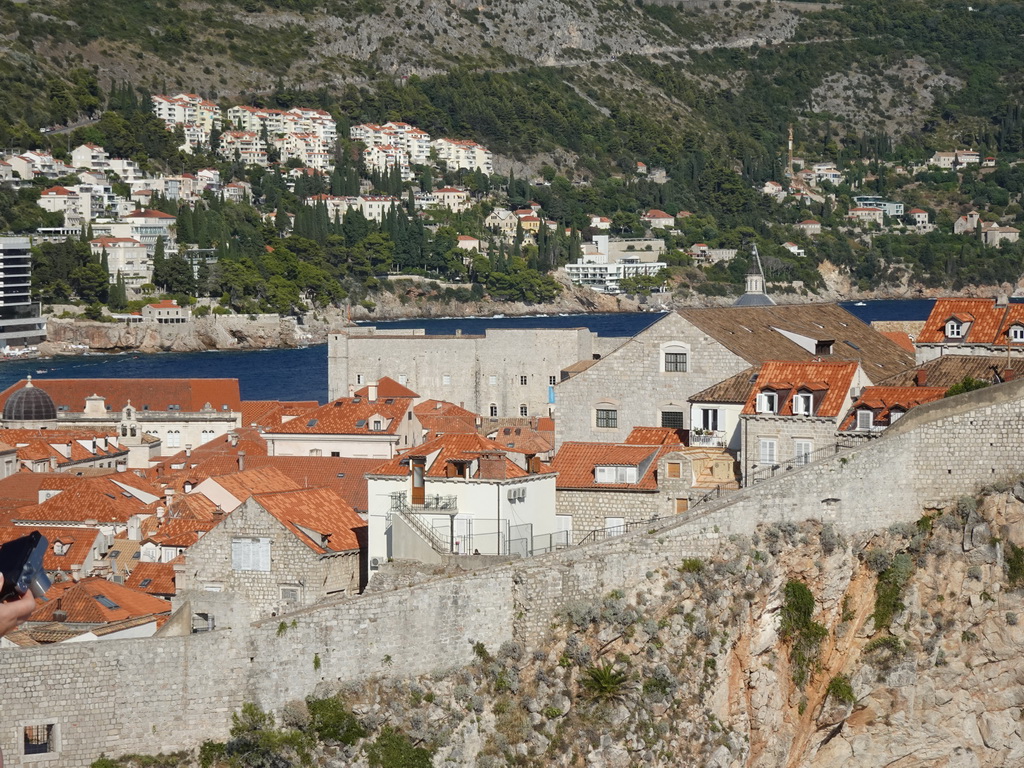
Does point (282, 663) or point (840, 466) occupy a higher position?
point (840, 466)

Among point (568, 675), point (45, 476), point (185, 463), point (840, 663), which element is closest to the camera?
point (568, 675)

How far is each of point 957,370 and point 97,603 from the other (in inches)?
878

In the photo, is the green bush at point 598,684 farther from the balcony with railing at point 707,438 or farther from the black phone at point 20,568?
the black phone at point 20,568

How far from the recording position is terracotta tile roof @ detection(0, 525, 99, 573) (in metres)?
52.7

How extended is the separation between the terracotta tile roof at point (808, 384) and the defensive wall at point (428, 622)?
3.38 meters

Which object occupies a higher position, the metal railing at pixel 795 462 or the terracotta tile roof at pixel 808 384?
the terracotta tile roof at pixel 808 384

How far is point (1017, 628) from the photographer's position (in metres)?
39.3

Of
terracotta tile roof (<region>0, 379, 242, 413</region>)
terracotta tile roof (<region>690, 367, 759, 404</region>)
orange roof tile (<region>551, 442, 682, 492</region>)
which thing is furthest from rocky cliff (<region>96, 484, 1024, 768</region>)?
terracotta tile roof (<region>0, 379, 242, 413</region>)

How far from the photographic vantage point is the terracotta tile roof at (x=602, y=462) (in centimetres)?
4525

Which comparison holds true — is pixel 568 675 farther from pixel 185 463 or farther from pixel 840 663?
pixel 185 463

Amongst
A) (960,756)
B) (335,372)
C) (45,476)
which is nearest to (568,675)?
(960,756)

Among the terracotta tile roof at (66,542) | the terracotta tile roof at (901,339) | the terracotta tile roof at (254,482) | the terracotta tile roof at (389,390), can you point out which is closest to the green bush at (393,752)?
the terracotta tile roof at (254,482)

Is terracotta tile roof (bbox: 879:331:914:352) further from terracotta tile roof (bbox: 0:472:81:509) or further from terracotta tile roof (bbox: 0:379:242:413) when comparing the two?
terracotta tile roof (bbox: 0:379:242:413)

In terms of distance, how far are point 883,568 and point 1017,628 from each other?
3.10 meters
